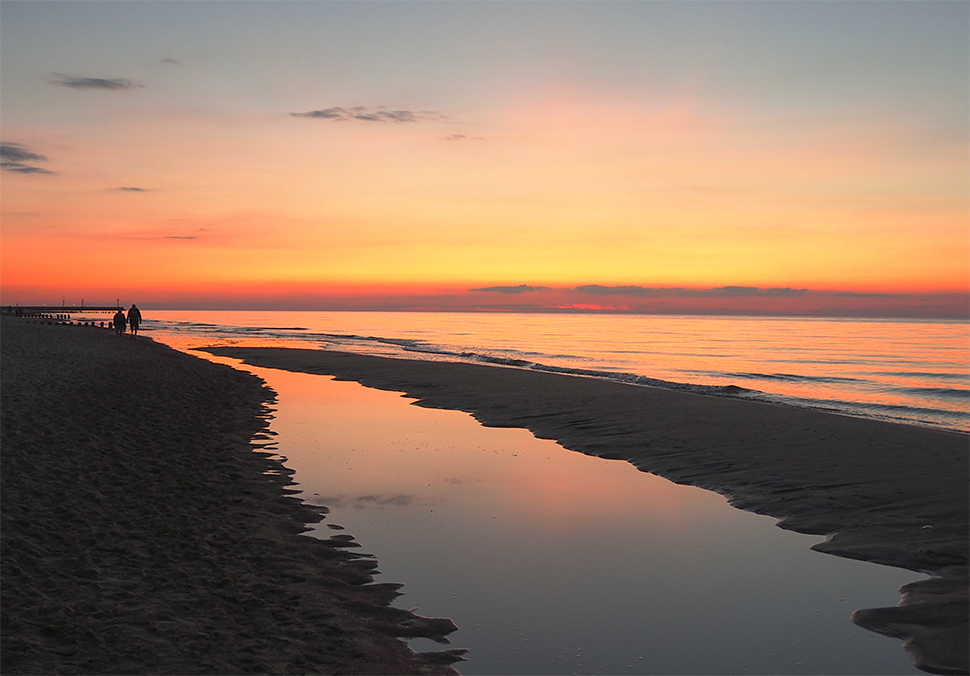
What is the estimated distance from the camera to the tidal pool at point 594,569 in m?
6.06

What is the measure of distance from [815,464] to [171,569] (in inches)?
468

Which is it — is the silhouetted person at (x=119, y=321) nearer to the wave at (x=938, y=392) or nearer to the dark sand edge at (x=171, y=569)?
the dark sand edge at (x=171, y=569)

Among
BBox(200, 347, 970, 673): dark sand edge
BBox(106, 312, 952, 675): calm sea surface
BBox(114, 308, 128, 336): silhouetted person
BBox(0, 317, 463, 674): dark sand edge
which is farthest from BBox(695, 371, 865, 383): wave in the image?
BBox(114, 308, 128, 336): silhouetted person

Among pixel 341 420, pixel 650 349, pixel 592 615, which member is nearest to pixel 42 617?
pixel 592 615

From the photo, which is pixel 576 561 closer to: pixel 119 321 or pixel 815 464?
pixel 815 464

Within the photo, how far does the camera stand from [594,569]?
26.4 ft

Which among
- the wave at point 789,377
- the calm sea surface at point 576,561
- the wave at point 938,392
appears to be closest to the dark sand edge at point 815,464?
the calm sea surface at point 576,561

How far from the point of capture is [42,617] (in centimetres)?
600

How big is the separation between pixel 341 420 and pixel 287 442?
12.1ft

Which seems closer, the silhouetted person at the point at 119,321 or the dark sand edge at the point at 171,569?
the dark sand edge at the point at 171,569

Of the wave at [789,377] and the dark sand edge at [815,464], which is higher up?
the wave at [789,377]

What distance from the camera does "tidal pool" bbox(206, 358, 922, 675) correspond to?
6.06 meters

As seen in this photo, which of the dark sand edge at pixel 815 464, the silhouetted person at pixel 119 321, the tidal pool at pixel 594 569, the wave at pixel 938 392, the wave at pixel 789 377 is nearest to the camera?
the tidal pool at pixel 594 569

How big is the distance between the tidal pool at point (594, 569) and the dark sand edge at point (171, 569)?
619mm
